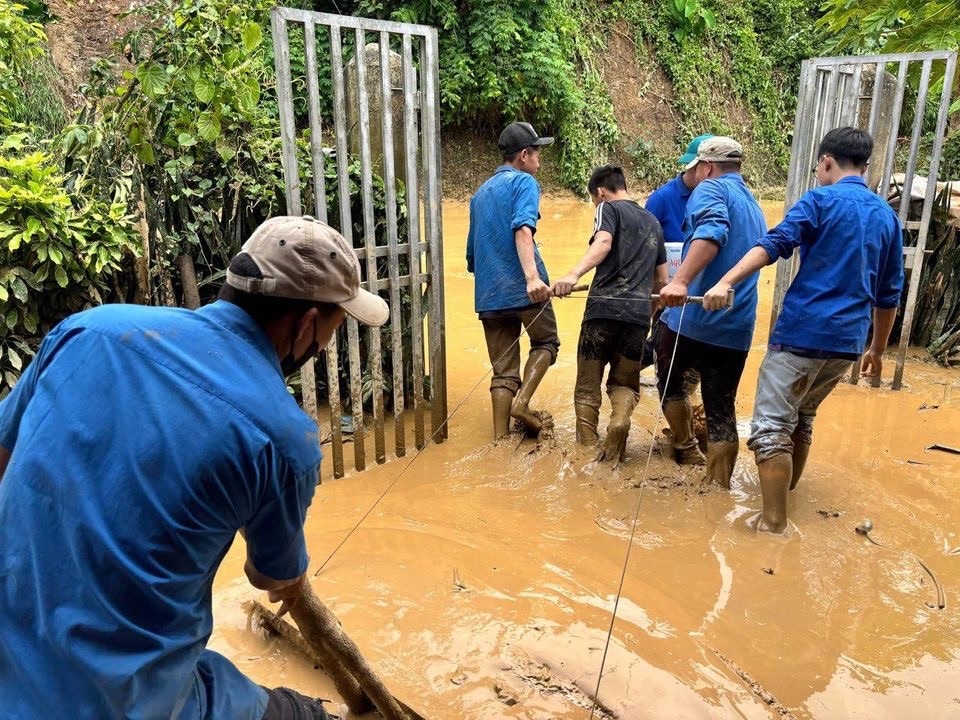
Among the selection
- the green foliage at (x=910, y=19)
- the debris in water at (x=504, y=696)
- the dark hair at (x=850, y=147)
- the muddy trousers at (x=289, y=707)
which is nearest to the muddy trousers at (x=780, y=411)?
the dark hair at (x=850, y=147)

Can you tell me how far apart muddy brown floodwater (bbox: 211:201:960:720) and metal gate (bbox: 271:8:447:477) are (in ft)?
1.34

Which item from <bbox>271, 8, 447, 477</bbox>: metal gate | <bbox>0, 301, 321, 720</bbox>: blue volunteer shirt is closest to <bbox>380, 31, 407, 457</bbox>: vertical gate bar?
<bbox>271, 8, 447, 477</bbox>: metal gate

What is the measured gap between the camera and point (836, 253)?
12.4 feet

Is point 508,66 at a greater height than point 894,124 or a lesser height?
greater

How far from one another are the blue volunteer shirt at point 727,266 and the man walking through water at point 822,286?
310 mm

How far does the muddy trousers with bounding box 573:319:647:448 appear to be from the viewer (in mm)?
4831

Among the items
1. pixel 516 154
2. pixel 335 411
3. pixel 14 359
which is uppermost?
pixel 516 154

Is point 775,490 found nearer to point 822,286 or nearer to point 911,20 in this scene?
point 822,286

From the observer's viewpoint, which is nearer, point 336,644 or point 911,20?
point 336,644

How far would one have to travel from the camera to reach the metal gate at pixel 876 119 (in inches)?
227

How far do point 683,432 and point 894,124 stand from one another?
316 centimetres

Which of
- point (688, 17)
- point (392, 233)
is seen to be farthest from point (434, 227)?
point (688, 17)

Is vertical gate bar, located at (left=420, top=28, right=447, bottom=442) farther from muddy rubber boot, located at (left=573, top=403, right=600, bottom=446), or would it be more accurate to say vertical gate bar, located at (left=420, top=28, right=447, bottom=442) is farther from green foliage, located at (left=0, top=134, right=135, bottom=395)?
green foliage, located at (left=0, top=134, right=135, bottom=395)

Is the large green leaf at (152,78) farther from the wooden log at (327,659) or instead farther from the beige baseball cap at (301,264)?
the beige baseball cap at (301,264)
